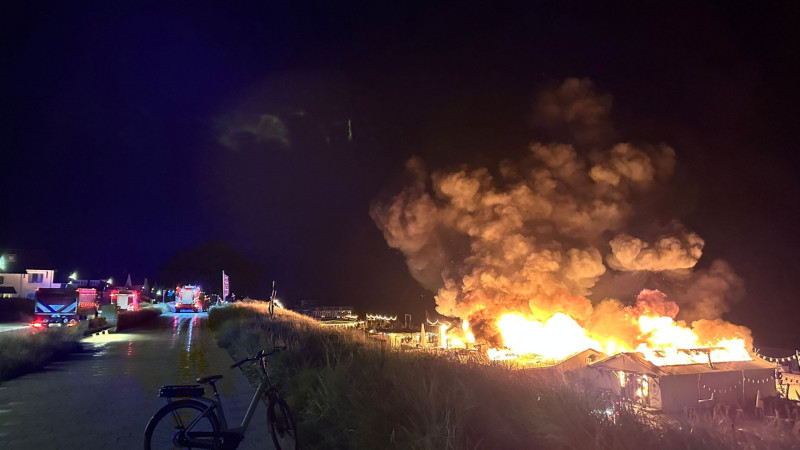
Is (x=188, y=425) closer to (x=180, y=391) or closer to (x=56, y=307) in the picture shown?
(x=180, y=391)

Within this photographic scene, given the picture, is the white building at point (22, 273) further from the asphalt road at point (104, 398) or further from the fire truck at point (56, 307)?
the asphalt road at point (104, 398)

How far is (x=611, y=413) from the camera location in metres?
5.46

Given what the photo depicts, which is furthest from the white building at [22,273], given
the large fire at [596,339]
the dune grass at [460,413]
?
the dune grass at [460,413]

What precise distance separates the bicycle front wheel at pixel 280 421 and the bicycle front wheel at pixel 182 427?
719 mm

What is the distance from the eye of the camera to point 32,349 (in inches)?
564

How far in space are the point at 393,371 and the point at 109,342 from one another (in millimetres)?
18294

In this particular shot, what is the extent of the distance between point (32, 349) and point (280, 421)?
11.8 meters

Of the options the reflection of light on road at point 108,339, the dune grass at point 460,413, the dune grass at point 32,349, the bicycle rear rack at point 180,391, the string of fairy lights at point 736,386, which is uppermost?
the bicycle rear rack at point 180,391

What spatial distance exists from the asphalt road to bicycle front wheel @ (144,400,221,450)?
1.01 metres

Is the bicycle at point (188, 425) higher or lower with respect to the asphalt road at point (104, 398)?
higher

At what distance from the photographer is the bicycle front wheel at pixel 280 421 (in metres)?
6.29

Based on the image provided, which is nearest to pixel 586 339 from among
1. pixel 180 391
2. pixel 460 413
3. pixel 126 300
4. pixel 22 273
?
pixel 126 300

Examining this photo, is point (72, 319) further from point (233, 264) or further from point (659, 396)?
point (233, 264)

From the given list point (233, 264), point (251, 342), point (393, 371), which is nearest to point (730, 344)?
point (251, 342)
